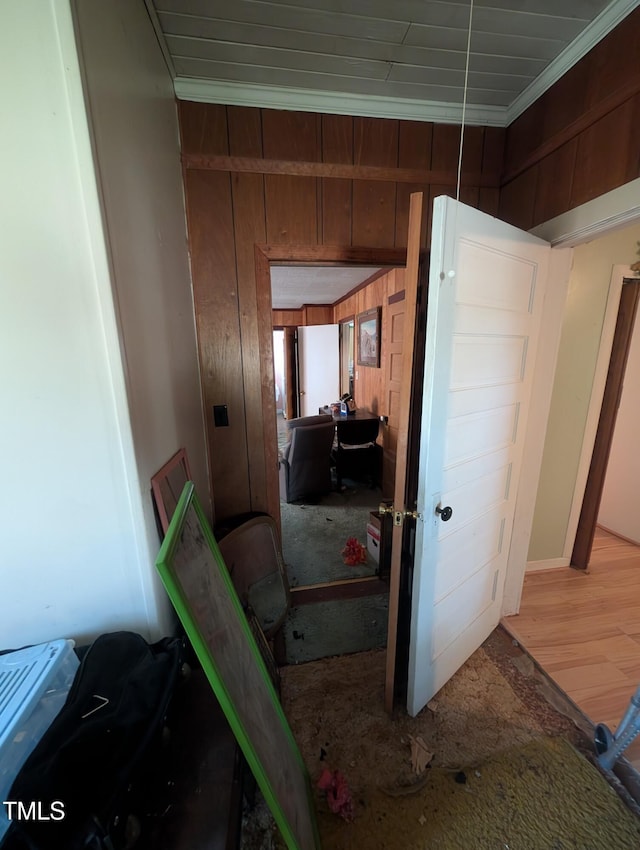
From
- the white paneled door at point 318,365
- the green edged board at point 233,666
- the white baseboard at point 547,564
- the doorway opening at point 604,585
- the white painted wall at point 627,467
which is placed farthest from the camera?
the white paneled door at point 318,365

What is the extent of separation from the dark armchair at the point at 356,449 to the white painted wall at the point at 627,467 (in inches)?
79.7

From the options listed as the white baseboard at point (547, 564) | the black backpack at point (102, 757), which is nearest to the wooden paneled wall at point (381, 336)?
the white baseboard at point (547, 564)

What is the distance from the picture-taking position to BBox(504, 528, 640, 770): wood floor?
1.44m

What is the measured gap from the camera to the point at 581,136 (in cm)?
125

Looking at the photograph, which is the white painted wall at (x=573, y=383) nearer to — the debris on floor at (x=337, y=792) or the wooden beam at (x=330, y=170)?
the wooden beam at (x=330, y=170)

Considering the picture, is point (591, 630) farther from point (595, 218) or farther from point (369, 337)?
point (369, 337)

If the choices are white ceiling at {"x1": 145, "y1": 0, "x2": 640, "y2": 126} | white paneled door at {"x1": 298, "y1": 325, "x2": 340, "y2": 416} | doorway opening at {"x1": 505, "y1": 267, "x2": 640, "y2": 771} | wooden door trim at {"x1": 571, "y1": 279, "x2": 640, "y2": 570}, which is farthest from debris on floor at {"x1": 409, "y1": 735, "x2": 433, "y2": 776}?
white paneled door at {"x1": 298, "y1": 325, "x2": 340, "y2": 416}

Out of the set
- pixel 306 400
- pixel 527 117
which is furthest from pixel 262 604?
pixel 306 400

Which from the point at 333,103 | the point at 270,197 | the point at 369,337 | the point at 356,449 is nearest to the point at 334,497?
the point at 356,449

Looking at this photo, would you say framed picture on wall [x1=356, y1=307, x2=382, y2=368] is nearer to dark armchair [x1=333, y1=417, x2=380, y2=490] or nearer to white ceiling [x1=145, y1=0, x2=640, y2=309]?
dark armchair [x1=333, y1=417, x2=380, y2=490]

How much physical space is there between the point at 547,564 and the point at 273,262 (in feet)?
8.54

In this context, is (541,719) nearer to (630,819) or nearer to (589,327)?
(630,819)

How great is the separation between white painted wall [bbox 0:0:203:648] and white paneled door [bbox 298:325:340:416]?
15.0ft

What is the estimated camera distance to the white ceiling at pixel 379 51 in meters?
1.08
